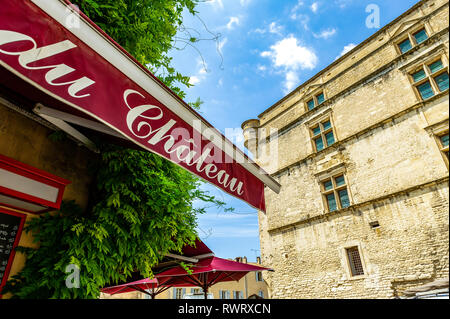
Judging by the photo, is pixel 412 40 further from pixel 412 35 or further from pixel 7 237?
pixel 7 237

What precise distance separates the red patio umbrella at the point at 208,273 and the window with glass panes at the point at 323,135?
29.5ft

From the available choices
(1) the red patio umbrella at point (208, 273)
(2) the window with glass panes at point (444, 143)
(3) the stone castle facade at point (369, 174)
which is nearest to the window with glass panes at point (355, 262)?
(3) the stone castle facade at point (369, 174)

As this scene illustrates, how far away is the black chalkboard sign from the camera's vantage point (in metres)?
1.68

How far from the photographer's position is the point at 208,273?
21.3ft

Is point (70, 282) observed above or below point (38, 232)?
below

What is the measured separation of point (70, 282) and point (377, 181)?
449 inches

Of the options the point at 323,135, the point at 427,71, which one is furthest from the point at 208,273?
the point at 427,71

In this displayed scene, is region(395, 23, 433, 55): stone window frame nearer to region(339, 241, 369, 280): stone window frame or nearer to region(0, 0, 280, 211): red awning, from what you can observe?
region(339, 241, 369, 280): stone window frame

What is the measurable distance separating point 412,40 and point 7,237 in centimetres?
1456

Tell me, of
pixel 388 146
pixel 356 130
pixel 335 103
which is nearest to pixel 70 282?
pixel 388 146

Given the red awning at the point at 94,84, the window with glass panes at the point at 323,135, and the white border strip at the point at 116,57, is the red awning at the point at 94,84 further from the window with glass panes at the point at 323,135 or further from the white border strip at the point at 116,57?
the window with glass panes at the point at 323,135

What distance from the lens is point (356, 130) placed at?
39.3ft
